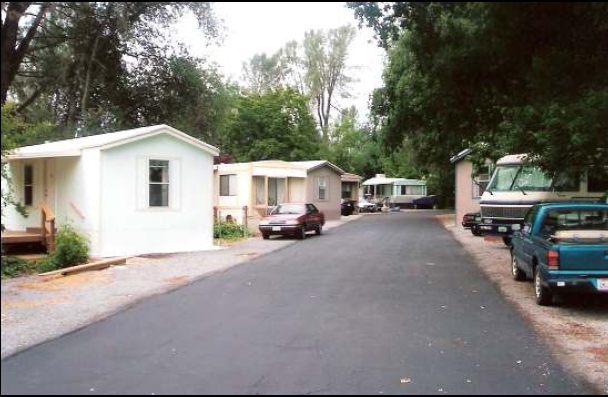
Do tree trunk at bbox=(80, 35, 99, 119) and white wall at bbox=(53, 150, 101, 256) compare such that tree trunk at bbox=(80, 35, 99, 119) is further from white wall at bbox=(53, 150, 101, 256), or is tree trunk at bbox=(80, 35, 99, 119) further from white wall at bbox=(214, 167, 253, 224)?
white wall at bbox=(214, 167, 253, 224)

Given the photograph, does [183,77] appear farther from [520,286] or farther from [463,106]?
[520,286]

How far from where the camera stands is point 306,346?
22.5ft

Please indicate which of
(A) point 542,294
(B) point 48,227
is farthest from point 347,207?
(A) point 542,294

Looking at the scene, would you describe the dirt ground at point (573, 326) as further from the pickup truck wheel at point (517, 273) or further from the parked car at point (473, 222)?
the parked car at point (473, 222)

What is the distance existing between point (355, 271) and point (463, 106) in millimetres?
4468

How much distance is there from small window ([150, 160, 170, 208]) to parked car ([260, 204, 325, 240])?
6725 millimetres

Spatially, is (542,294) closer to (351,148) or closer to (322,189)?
(322,189)

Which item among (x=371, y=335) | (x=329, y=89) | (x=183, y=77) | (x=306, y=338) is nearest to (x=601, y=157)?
(x=371, y=335)

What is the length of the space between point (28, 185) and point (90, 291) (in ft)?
28.9

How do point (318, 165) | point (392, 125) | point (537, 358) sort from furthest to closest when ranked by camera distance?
1. point (318, 165)
2. point (392, 125)
3. point (537, 358)

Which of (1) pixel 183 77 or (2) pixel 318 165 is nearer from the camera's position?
(1) pixel 183 77

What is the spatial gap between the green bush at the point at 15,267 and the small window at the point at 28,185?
4.11m

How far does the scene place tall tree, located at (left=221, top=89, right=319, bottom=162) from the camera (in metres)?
45.2

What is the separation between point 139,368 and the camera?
5.75 meters
